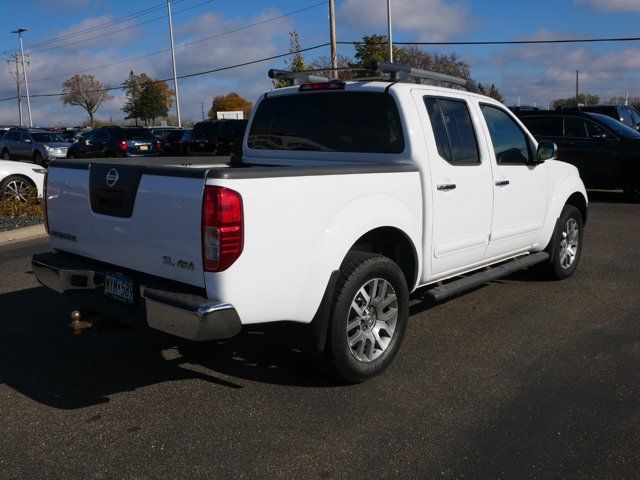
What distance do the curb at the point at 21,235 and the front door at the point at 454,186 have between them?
7.48 meters

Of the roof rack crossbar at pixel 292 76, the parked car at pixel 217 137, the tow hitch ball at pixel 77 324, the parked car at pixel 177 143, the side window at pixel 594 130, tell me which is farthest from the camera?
the parked car at pixel 177 143

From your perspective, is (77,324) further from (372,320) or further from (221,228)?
(372,320)

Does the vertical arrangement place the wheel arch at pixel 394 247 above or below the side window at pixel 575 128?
below

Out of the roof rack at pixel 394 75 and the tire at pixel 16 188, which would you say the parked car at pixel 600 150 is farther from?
the tire at pixel 16 188

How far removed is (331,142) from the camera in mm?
5059

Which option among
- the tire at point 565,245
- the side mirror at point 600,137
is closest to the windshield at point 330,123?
the tire at point 565,245

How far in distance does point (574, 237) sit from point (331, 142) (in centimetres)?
332

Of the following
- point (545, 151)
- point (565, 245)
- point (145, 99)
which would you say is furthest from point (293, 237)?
point (145, 99)

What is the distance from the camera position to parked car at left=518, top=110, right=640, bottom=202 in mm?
13180

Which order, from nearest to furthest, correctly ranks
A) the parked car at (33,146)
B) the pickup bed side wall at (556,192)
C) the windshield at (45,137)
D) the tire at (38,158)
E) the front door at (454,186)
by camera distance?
the front door at (454,186) → the pickup bed side wall at (556,192) → the parked car at (33,146) → the tire at (38,158) → the windshield at (45,137)

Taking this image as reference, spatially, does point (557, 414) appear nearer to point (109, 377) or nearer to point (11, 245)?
point (109, 377)

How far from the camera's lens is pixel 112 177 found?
3.93 m

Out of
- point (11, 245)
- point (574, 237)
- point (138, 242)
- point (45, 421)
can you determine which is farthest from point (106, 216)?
point (11, 245)

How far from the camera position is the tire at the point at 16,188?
41.4 ft
